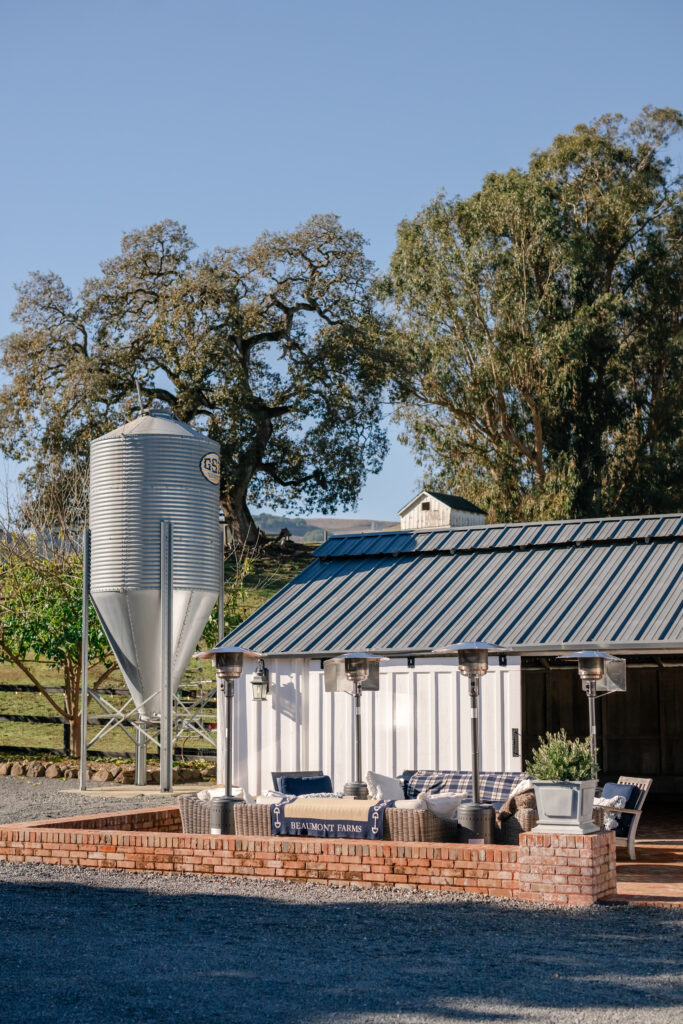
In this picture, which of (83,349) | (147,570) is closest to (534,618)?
(147,570)

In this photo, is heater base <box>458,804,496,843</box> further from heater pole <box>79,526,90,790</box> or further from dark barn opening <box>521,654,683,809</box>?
dark barn opening <box>521,654,683,809</box>

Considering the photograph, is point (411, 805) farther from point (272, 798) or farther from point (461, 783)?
point (461, 783)

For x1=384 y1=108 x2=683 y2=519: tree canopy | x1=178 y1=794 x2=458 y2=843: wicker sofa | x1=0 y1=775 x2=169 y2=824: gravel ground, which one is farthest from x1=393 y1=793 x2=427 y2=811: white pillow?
x1=384 y1=108 x2=683 y2=519: tree canopy

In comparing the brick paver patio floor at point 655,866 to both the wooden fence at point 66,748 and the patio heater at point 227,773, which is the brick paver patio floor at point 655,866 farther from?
the wooden fence at point 66,748

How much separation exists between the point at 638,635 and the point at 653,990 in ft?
26.0

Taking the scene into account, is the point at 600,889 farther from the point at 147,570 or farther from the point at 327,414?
the point at 327,414

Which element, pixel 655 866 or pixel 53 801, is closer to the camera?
pixel 655 866

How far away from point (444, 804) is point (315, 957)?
365 cm

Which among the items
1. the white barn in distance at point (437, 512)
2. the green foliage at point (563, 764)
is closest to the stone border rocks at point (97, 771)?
Result: the white barn in distance at point (437, 512)

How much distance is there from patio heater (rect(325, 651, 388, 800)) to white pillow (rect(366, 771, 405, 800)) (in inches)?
14.5

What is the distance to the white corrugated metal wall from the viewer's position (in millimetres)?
14742

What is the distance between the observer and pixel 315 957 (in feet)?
24.1

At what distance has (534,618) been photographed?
50.1 ft

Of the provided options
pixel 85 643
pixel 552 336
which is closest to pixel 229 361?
pixel 552 336
